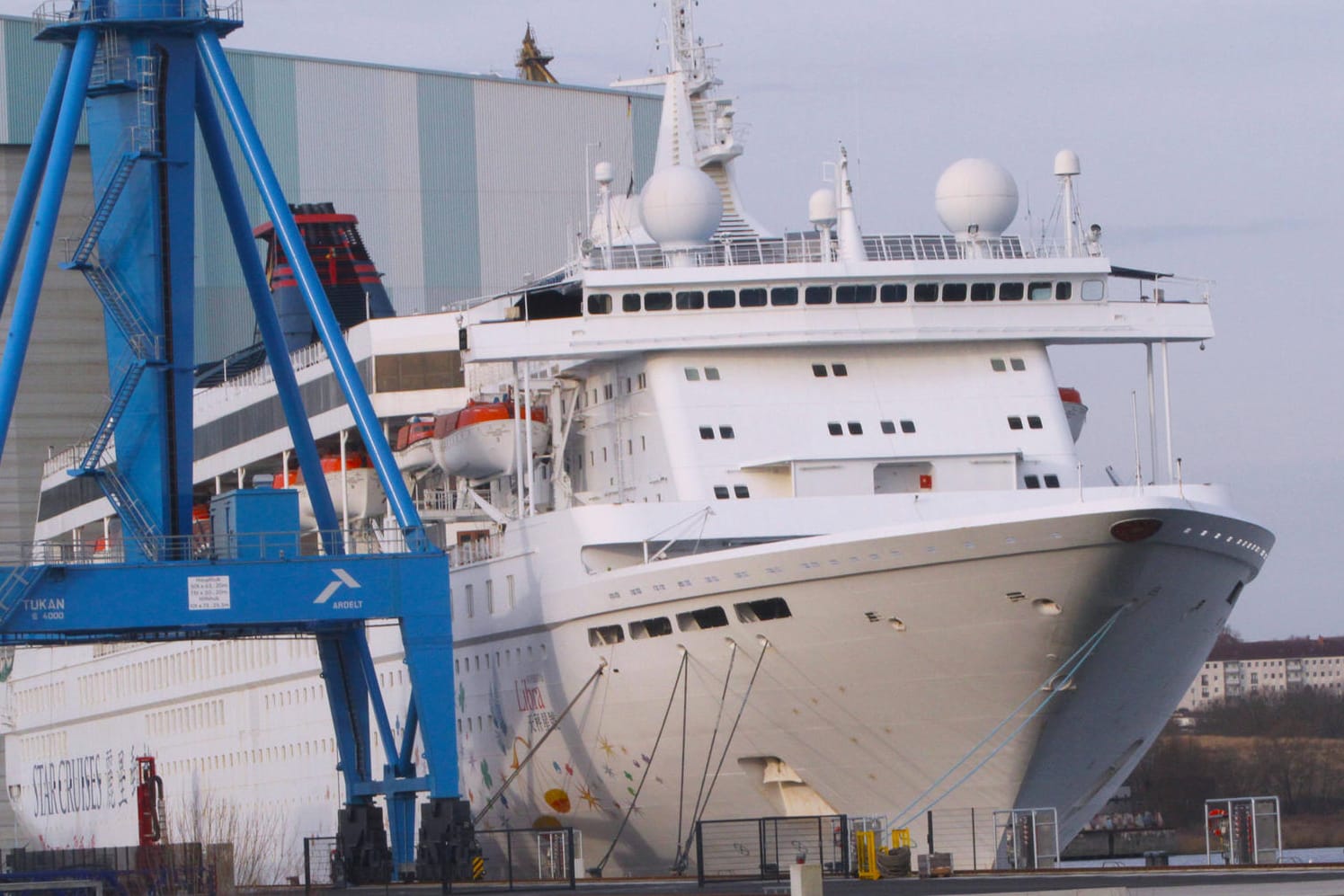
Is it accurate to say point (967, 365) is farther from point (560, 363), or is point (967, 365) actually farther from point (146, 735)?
point (146, 735)

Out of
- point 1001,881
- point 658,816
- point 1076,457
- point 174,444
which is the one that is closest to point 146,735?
point 174,444

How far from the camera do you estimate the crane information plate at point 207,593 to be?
30297 millimetres

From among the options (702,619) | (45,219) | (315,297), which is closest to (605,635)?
(702,619)

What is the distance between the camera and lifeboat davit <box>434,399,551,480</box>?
35.0 m

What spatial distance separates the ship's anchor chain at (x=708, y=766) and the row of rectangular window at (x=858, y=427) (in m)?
Answer: 4.64

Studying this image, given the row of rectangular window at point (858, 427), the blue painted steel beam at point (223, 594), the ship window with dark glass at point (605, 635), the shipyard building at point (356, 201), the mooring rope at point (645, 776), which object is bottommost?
the mooring rope at point (645, 776)

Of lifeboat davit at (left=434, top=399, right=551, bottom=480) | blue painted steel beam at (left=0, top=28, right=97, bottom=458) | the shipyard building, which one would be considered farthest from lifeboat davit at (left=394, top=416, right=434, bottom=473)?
the shipyard building

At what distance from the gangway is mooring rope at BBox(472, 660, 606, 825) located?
5.46ft

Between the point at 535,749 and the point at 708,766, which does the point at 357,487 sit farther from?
the point at 708,766

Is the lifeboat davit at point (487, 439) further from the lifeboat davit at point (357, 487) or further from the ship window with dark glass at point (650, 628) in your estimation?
the ship window with dark glass at point (650, 628)

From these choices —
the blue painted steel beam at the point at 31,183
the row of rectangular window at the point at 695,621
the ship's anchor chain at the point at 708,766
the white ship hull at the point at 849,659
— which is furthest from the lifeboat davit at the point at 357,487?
the ship's anchor chain at the point at 708,766

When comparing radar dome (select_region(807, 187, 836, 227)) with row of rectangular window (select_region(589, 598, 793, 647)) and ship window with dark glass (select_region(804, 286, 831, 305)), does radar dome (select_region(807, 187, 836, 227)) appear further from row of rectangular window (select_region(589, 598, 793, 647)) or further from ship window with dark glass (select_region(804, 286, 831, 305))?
row of rectangular window (select_region(589, 598, 793, 647))

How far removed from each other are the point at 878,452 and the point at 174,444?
33.4ft

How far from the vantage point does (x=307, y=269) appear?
34250mm
